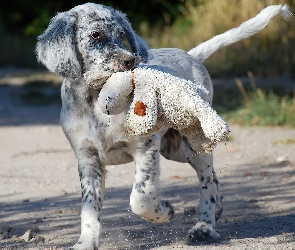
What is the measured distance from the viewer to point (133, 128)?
12.4 ft

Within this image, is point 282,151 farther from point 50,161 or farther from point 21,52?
point 21,52

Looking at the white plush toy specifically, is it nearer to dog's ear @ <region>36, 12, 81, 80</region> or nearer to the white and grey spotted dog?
the white and grey spotted dog

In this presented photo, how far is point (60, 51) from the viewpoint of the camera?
4352mm

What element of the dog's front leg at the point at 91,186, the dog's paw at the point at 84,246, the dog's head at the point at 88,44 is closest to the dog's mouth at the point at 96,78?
the dog's head at the point at 88,44

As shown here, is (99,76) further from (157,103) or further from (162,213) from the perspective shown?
(162,213)

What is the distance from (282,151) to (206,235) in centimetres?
308

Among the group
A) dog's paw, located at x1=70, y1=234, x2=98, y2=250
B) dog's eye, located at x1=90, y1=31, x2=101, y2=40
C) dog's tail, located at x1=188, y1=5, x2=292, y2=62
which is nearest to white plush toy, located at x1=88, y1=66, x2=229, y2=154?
dog's eye, located at x1=90, y1=31, x2=101, y2=40

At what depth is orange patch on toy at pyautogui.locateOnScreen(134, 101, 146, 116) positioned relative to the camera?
3787 mm

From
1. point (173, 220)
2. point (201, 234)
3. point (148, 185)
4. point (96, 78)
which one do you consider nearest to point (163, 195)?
point (173, 220)

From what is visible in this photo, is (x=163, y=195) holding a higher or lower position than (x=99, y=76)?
lower

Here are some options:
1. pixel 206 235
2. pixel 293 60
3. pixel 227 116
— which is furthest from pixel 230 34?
Answer: pixel 293 60

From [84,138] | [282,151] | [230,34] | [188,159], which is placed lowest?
A: [282,151]

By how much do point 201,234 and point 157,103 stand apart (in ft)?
3.77

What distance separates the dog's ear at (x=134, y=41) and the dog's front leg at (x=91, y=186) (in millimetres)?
644
